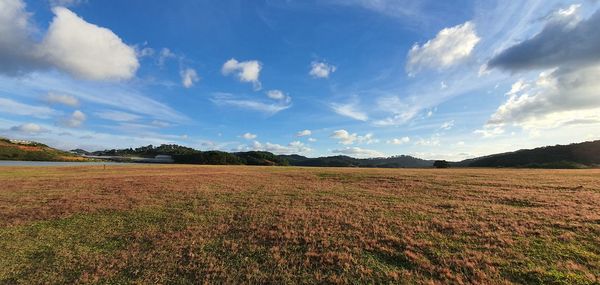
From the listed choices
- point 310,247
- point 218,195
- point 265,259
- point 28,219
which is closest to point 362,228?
point 310,247

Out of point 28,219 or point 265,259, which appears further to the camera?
point 28,219

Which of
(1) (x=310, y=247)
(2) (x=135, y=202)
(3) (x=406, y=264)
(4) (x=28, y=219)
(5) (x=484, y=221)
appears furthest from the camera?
(2) (x=135, y=202)

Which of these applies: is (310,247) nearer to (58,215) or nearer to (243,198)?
(243,198)

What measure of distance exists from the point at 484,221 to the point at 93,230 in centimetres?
2152

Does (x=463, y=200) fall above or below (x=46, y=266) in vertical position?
above

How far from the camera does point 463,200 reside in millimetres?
23938

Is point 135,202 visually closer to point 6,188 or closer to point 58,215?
point 58,215

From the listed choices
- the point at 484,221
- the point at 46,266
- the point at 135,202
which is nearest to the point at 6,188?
the point at 135,202

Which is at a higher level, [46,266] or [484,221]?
[484,221]

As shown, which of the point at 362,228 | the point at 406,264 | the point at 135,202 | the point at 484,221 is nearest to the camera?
the point at 406,264

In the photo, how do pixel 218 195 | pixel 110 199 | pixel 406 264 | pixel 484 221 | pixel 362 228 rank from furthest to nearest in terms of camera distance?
pixel 218 195
pixel 110 199
pixel 484 221
pixel 362 228
pixel 406 264

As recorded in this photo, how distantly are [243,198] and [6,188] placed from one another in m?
27.2

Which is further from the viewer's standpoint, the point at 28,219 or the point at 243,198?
the point at 243,198

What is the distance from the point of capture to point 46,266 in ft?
35.7
